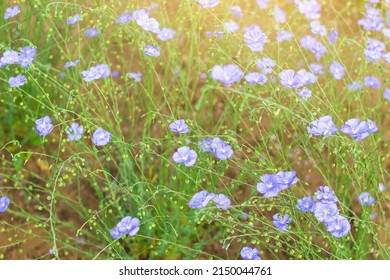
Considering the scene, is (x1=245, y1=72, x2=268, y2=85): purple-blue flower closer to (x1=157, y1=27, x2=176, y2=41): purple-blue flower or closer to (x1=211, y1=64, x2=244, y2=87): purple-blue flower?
(x1=211, y1=64, x2=244, y2=87): purple-blue flower

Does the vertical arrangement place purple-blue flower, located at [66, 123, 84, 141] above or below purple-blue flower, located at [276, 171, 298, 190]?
below

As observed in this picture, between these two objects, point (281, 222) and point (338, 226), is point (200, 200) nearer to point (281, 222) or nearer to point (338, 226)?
point (281, 222)

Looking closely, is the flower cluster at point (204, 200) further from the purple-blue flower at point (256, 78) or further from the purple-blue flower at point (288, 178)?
the purple-blue flower at point (256, 78)

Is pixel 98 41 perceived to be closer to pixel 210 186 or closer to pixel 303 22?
pixel 210 186

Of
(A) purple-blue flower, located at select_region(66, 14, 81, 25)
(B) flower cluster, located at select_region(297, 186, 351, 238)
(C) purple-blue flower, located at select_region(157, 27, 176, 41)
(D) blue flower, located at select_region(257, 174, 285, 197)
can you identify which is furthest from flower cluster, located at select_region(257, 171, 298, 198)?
(A) purple-blue flower, located at select_region(66, 14, 81, 25)

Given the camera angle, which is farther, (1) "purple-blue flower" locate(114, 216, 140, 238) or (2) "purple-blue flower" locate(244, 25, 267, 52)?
(2) "purple-blue flower" locate(244, 25, 267, 52)

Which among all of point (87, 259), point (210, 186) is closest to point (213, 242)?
point (210, 186)

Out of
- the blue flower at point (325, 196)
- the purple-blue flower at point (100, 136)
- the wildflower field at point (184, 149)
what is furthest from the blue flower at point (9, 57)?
the blue flower at point (325, 196)
